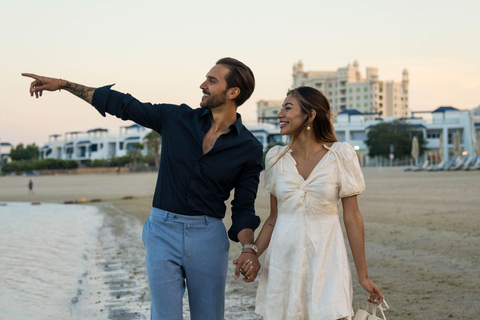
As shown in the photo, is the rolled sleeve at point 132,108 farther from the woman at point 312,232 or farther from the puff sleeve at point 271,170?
the woman at point 312,232

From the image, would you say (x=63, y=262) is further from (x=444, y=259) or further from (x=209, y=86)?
(x=209, y=86)

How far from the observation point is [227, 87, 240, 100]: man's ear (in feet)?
10.8

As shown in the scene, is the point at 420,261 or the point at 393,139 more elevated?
the point at 393,139

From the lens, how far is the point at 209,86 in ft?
10.7

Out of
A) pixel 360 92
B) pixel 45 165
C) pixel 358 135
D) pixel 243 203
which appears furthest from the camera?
pixel 360 92

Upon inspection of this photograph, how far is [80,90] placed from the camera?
3.45m

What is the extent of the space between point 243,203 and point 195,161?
422 millimetres

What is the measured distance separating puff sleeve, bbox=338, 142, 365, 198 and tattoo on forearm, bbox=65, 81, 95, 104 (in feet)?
4.81

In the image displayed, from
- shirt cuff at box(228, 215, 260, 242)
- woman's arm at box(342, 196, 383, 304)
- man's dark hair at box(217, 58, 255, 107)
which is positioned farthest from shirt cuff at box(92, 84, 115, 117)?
woman's arm at box(342, 196, 383, 304)

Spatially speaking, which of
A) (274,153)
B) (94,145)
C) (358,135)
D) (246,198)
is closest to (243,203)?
(246,198)

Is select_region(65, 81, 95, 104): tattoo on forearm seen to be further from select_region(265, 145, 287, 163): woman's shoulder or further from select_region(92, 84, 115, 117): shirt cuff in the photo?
select_region(265, 145, 287, 163): woman's shoulder

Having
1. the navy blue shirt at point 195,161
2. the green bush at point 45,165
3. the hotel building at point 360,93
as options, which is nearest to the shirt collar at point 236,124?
the navy blue shirt at point 195,161

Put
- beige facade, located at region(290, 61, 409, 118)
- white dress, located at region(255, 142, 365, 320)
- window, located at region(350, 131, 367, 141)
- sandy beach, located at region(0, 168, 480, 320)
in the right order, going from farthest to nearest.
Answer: beige facade, located at region(290, 61, 409, 118) < window, located at region(350, 131, 367, 141) < sandy beach, located at region(0, 168, 480, 320) < white dress, located at region(255, 142, 365, 320)

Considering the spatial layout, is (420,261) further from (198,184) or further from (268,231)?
(198,184)
